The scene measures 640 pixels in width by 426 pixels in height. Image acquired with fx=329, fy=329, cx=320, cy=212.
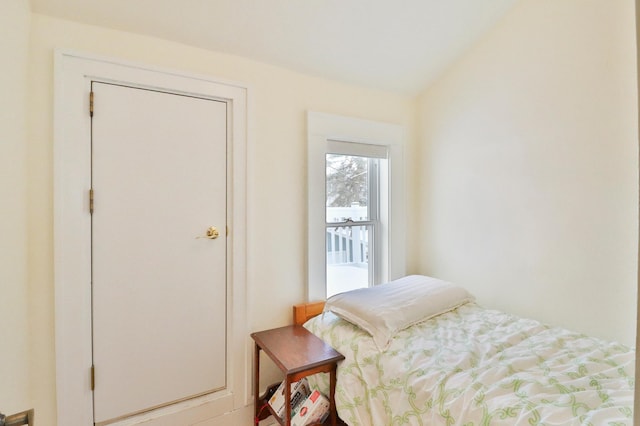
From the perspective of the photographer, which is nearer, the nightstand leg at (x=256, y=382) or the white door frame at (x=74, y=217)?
the white door frame at (x=74, y=217)

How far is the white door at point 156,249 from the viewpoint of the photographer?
1.60 metres

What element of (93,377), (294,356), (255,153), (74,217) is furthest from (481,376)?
(74,217)

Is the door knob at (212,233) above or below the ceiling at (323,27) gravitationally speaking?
below

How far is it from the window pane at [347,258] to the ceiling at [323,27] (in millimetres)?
1080

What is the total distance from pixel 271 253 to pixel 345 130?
0.98 meters

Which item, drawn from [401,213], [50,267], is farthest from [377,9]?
[50,267]

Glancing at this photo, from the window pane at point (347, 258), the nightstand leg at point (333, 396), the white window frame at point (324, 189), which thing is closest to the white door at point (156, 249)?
the white window frame at point (324, 189)

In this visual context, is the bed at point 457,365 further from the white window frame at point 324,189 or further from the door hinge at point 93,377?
the door hinge at point 93,377

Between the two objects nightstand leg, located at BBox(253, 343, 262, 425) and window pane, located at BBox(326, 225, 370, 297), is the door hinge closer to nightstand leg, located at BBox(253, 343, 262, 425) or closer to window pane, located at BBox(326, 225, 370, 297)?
nightstand leg, located at BBox(253, 343, 262, 425)

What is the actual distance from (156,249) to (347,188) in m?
1.32

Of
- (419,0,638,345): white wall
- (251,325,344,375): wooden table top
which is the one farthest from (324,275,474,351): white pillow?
(419,0,638,345): white wall

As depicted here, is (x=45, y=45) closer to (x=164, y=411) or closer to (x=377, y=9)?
(x=377, y=9)

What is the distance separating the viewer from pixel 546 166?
191 centimetres

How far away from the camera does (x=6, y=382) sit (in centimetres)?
111
